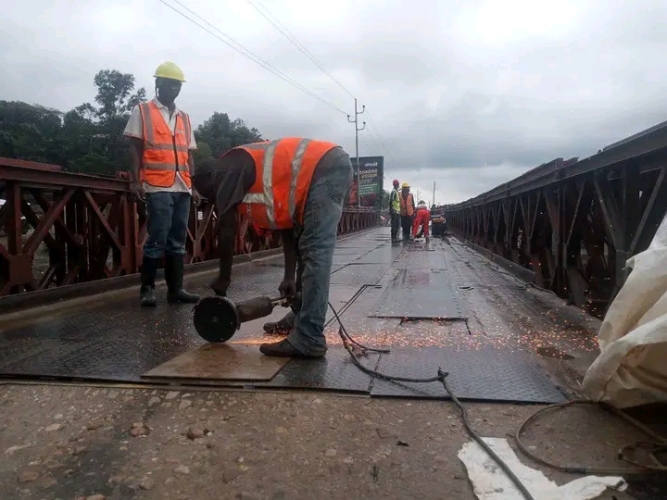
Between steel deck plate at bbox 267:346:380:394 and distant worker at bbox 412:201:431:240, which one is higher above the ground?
distant worker at bbox 412:201:431:240

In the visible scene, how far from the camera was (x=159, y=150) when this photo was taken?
186 inches

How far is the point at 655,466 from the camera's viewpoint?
6.13 ft

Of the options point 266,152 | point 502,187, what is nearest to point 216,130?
point 502,187

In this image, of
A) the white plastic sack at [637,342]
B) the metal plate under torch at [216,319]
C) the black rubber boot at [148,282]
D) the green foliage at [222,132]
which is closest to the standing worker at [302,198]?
the metal plate under torch at [216,319]

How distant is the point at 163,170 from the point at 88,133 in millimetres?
40007

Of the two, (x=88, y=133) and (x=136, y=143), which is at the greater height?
(x=88, y=133)

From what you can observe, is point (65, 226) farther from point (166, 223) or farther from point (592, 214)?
point (592, 214)

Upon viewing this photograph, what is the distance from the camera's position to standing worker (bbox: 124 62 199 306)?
466 cm

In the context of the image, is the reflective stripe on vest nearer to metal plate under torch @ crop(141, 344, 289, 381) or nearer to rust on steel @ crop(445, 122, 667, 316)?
rust on steel @ crop(445, 122, 667, 316)

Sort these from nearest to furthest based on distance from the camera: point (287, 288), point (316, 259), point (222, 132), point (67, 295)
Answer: point (316, 259), point (287, 288), point (67, 295), point (222, 132)

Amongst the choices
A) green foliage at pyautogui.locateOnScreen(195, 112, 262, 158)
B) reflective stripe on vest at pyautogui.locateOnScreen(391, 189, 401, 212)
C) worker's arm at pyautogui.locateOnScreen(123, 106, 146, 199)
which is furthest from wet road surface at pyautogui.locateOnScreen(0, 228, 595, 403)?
green foliage at pyautogui.locateOnScreen(195, 112, 262, 158)

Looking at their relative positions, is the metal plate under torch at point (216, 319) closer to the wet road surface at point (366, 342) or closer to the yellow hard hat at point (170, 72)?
the wet road surface at point (366, 342)

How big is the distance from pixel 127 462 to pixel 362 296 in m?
3.83

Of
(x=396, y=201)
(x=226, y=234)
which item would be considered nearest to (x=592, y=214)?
(x=226, y=234)
